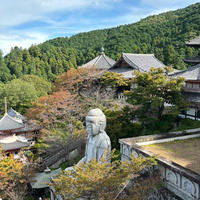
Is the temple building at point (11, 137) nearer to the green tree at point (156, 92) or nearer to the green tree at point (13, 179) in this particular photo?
the green tree at point (13, 179)

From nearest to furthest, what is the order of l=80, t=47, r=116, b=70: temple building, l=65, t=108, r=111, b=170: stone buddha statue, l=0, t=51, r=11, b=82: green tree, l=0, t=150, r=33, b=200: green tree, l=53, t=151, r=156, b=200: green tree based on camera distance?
l=53, t=151, r=156, b=200: green tree < l=65, t=108, r=111, b=170: stone buddha statue < l=0, t=150, r=33, b=200: green tree < l=80, t=47, r=116, b=70: temple building < l=0, t=51, r=11, b=82: green tree

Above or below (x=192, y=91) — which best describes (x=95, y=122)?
below

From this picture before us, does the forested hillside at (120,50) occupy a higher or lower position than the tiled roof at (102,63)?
higher

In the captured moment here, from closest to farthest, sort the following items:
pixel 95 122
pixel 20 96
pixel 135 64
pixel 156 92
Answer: pixel 95 122
pixel 156 92
pixel 135 64
pixel 20 96

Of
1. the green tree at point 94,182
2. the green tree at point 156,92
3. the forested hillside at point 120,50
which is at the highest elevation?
the forested hillside at point 120,50

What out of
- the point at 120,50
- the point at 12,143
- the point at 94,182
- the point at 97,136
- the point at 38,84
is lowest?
the point at 12,143

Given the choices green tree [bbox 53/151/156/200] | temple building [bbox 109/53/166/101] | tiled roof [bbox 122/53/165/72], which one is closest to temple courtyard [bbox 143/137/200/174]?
green tree [bbox 53/151/156/200]

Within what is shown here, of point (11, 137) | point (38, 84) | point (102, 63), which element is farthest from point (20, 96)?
point (102, 63)

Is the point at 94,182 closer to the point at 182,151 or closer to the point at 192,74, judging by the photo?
the point at 182,151

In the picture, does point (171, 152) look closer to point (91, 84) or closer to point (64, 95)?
point (64, 95)

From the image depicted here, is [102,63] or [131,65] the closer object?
[131,65]

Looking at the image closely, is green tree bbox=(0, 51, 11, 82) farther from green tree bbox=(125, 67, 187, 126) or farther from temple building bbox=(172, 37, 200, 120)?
temple building bbox=(172, 37, 200, 120)

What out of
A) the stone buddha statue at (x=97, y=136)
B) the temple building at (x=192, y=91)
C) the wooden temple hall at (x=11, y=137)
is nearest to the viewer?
the stone buddha statue at (x=97, y=136)

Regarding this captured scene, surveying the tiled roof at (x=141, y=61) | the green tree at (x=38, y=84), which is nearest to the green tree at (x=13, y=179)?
the tiled roof at (x=141, y=61)
